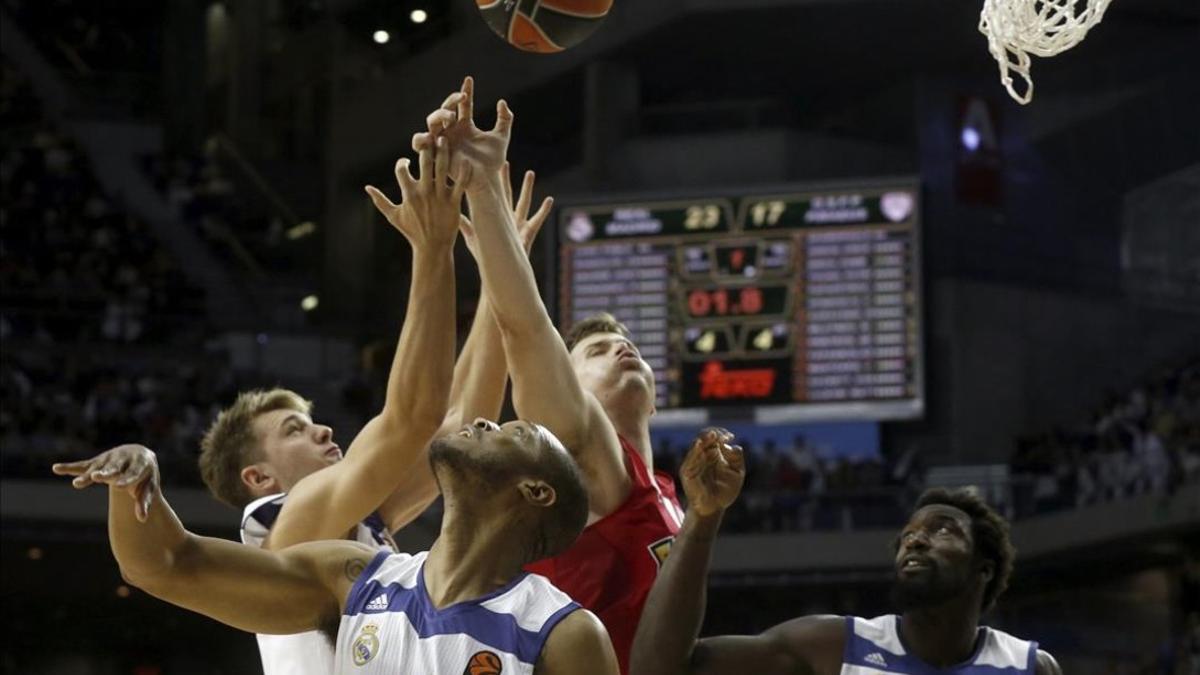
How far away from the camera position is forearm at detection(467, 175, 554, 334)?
4.27 m

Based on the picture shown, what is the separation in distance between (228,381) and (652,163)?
17.1 feet

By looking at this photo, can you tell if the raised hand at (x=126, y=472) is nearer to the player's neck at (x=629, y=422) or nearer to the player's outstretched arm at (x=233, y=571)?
the player's outstretched arm at (x=233, y=571)

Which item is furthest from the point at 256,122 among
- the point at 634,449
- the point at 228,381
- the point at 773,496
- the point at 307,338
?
the point at 634,449

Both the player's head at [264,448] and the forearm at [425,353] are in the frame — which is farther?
the player's head at [264,448]

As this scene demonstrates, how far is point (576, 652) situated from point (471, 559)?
0.89 ft

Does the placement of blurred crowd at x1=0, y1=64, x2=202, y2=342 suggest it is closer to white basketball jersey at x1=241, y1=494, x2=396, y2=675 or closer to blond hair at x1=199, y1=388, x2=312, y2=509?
blond hair at x1=199, y1=388, x2=312, y2=509

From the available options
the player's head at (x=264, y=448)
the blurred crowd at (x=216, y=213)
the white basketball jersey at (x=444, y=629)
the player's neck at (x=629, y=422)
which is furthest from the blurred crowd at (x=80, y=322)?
the white basketball jersey at (x=444, y=629)

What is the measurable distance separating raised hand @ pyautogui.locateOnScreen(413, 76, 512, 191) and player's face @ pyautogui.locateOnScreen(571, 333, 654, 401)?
0.75 meters

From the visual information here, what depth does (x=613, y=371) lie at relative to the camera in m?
4.89

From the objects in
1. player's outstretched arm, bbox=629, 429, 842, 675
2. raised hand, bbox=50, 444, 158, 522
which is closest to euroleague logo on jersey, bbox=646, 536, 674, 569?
player's outstretched arm, bbox=629, 429, 842, 675

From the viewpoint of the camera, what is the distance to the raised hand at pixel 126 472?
3.29 meters

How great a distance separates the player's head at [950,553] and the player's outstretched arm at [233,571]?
4.51 feet

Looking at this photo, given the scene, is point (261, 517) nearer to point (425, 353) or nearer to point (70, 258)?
point (425, 353)

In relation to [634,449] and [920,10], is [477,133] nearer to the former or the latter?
[634,449]
